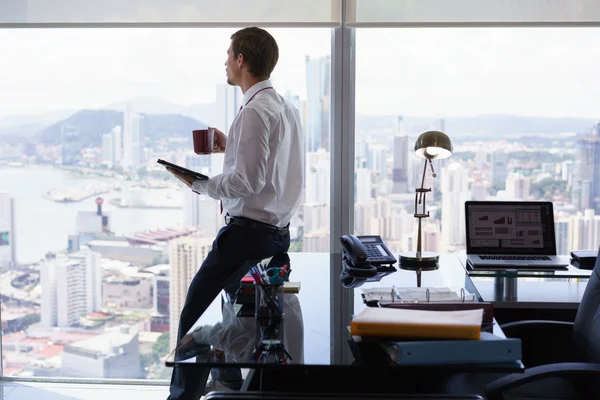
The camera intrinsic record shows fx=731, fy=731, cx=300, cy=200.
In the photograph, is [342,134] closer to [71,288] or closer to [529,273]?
[529,273]

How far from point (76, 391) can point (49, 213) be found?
934mm

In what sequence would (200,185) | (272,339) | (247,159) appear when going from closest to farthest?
(272,339) → (247,159) → (200,185)

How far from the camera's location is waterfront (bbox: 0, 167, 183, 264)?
374 centimetres

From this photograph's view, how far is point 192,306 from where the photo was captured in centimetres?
284

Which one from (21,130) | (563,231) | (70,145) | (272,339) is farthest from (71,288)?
(563,231)

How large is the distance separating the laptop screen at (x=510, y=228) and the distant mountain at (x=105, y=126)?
1.48 m

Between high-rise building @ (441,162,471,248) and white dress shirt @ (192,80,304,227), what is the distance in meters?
1.03

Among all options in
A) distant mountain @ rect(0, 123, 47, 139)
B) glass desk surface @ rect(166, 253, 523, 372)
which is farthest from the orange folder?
distant mountain @ rect(0, 123, 47, 139)

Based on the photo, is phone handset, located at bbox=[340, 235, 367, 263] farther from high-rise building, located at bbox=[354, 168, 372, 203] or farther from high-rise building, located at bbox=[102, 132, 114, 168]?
high-rise building, located at bbox=[102, 132, 114, 168]

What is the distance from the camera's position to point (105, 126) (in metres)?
3.70

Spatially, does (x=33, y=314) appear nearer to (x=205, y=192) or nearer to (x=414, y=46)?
(x=205, y=192)

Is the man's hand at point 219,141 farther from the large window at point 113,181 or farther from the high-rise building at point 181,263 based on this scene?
the high-rise building at point 181,263

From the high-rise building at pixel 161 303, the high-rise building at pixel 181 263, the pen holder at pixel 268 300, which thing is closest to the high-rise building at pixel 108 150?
the high-rise building at pixel 181 263

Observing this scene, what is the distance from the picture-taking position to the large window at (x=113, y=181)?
3.66 metres
